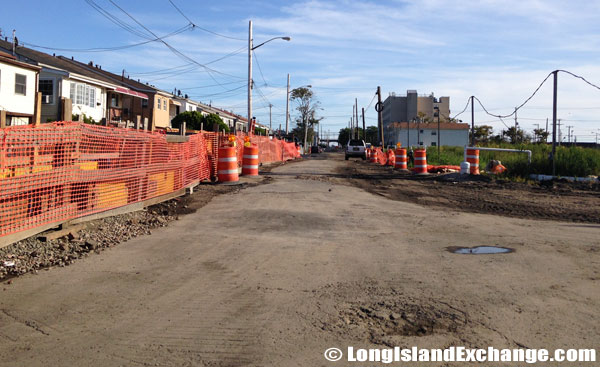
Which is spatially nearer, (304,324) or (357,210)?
(304,324)

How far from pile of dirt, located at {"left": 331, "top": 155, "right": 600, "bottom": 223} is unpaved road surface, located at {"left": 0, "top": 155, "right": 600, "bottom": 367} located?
2.81 m

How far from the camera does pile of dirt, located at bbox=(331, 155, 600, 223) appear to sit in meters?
11.4

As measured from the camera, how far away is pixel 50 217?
23.1 ft

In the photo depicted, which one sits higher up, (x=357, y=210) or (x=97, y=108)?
(x=97, y=108)

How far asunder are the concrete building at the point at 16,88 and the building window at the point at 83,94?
210 inches

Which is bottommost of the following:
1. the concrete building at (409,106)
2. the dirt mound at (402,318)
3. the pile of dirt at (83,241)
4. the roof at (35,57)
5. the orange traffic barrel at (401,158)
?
the dirt mound at (402,318)

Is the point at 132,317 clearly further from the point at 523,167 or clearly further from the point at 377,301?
the point at 523,167

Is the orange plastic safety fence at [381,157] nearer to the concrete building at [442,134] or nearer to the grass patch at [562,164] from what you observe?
the grass patch at [562,164]

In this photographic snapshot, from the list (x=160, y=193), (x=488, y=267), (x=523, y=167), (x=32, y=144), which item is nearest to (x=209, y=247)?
(x=32, y=144)

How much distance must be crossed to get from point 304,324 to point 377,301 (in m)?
0.90

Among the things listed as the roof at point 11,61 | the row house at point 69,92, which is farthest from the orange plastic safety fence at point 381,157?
the roof at point 11,61

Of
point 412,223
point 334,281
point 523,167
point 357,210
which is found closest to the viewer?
point 334,281

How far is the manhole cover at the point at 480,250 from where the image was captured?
7.01 meters

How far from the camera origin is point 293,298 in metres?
4.93
